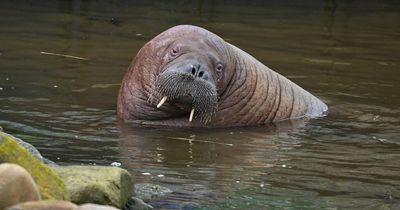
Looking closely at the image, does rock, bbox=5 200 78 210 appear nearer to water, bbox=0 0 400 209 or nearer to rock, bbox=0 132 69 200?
rock, bbox=0 132 69 200

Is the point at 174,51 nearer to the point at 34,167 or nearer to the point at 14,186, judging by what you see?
the point at 34,167

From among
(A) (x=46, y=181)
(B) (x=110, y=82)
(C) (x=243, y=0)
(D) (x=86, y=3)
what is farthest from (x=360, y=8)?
(A) (x=46, y=181)

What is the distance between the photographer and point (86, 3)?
59.1 ft

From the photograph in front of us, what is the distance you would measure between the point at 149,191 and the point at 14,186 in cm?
192

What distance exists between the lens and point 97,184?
18.7ft

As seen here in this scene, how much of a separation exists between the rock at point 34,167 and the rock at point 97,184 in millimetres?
237

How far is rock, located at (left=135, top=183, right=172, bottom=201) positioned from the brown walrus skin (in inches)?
87.2

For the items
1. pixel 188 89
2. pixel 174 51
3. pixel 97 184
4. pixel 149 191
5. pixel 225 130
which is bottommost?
pixel 225 130

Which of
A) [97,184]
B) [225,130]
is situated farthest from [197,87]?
[97,184]

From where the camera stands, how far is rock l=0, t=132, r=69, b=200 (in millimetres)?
5305

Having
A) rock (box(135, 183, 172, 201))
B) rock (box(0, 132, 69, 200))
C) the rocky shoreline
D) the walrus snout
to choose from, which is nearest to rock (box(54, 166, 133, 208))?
the rocky shoreline

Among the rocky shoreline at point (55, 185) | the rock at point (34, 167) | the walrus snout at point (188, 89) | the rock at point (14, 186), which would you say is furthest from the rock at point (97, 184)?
the walrus snout at point (188, 89)

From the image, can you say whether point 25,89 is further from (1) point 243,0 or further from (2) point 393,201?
(1) point 243,0

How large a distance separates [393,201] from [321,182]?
0.65 m
